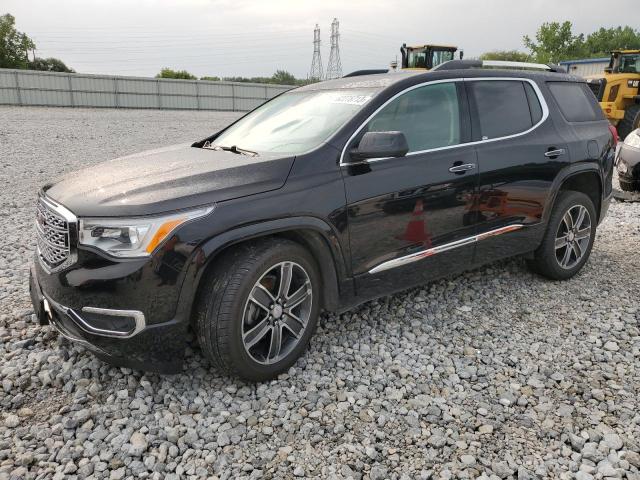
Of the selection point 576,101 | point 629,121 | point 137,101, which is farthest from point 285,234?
point 137,101

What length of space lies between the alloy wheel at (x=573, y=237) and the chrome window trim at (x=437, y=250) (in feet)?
2.20

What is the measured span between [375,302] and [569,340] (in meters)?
1.44

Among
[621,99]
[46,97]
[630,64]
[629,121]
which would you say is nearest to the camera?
[629,121]

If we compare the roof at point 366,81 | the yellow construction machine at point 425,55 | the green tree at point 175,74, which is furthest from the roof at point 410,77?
the green tree at point 175,74

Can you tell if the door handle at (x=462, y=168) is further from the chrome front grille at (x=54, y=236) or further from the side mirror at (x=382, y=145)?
the chrome front grille at (x=54, y=236)

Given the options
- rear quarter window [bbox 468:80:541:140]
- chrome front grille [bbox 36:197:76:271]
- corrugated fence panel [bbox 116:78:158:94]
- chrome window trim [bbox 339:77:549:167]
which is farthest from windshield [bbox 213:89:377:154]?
corrugated fence panel [bbox 116:78:158:94]

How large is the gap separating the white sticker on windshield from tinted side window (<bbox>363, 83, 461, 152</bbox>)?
0.48 ft

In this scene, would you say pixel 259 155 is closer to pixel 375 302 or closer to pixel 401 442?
pixel 375 302

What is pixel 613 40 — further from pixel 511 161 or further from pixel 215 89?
pixel 511 161

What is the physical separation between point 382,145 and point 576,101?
8.77 feet

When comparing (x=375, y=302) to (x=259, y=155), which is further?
(x=375, y=302)

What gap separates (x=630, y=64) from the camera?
16500 millimetres

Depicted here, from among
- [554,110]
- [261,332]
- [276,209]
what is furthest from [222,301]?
[554,110]

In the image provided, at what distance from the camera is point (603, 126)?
5.02m
